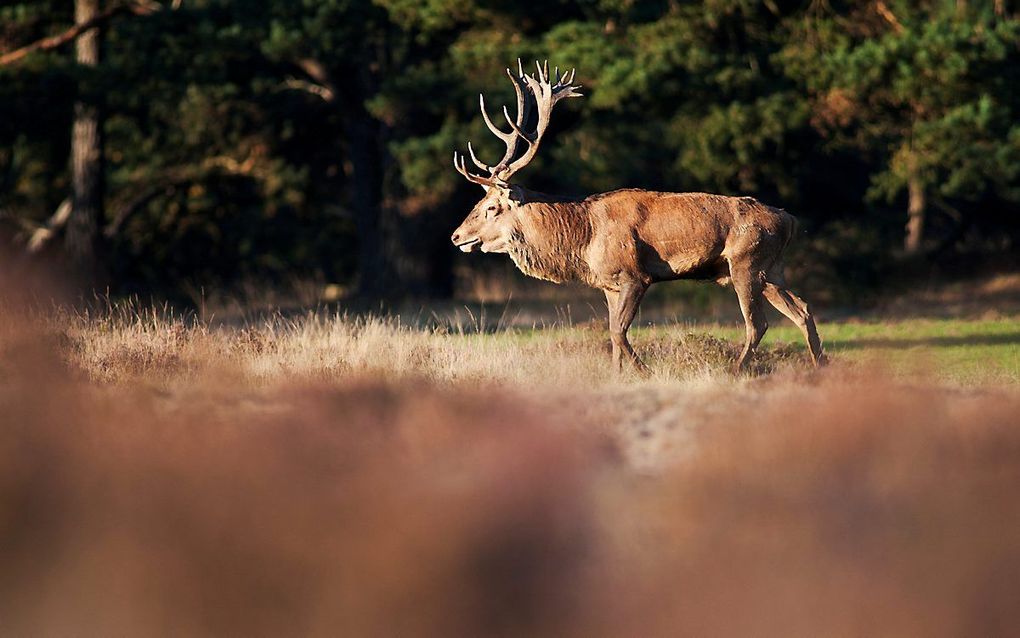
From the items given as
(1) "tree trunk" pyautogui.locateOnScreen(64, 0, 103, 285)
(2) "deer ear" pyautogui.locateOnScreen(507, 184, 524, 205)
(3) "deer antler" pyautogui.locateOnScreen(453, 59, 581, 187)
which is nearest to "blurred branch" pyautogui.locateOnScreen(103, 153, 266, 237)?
(1) "tree trunk" pyautogui.locateOnScreen(64, 0, 103, 285)

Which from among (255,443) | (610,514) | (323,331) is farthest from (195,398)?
(323,331)

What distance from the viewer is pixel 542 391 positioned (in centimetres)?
1006

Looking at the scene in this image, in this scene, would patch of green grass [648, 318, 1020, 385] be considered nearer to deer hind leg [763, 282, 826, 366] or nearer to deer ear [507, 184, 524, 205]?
deer hind leg [763, 282, 826, 366]

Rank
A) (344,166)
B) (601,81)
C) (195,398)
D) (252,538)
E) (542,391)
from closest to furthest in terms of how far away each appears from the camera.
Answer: (252,538) → (195,398) → (542,391) → (601,81) → (344,166)

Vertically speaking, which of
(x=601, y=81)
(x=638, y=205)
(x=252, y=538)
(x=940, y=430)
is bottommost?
(x=252, y=538)

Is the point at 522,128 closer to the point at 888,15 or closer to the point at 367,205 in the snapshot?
the point at 888,15

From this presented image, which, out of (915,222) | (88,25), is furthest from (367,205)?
(915,222)

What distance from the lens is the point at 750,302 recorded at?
→ 1231 cm

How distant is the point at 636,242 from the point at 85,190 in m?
15.6

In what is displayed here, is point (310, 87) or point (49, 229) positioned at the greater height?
point (310, 87)

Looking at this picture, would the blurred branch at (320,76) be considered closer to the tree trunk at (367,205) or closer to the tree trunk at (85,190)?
the tree trunk at (367,205)

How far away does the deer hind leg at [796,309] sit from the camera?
1250 centimetres

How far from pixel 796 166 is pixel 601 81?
412 centimetres

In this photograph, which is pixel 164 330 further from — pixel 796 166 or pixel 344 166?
pixel 344 166
